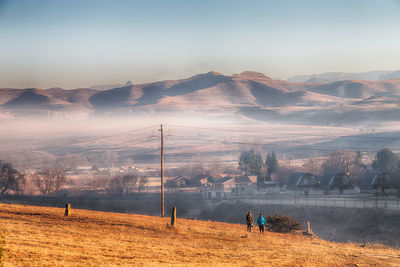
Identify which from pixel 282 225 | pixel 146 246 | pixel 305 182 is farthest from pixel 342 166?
pixel 146 246

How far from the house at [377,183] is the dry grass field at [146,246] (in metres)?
74.0

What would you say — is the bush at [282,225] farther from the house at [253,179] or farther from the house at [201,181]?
the house at [201,181]

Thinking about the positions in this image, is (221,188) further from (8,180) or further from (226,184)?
(8,180)

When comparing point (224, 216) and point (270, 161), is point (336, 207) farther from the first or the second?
point (270, 161)

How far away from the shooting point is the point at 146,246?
106 feet

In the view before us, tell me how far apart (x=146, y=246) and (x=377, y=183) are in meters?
87.9

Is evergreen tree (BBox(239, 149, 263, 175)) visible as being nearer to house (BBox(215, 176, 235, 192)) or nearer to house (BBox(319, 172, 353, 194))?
house (BBox(215, 176, 235, 192))

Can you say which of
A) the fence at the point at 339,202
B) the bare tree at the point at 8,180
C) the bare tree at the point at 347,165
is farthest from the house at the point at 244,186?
the bare tree at the point at 8,180

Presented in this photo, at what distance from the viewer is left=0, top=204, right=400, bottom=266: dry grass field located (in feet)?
89.8

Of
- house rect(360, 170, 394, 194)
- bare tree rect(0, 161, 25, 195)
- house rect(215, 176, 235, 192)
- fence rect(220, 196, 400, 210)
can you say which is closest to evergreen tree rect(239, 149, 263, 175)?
house rect(215, 176, 235, 192)

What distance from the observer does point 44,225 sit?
38.4 metres

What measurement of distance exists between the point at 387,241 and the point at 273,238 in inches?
1239

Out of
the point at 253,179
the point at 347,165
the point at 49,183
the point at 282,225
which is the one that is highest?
the point at 347,165

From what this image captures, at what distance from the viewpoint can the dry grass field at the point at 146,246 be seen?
27.4 meters
